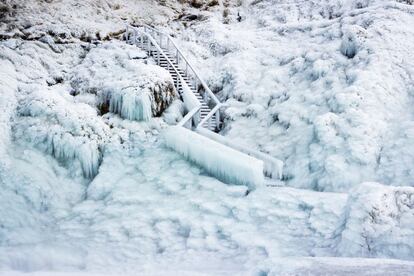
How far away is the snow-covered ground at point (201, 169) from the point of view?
7.81 metres

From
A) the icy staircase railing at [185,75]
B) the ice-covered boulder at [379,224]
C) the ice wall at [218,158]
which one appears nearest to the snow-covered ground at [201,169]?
the ice-covered boulder at [379,224]

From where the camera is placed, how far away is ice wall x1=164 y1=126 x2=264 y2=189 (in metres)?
10.2

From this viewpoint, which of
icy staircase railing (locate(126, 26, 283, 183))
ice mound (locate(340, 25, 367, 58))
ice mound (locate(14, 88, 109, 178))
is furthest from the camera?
ice mound (locate(340, 25, 367, 58))

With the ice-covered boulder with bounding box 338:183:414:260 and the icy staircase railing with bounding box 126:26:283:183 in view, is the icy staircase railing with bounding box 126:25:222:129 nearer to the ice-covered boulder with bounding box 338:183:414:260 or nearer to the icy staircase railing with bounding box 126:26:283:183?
the icy staircase railing with bounding box 126:26:283:183

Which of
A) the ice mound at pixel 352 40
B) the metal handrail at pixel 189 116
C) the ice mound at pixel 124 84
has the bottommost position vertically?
the metal handrail at pixel 189 116

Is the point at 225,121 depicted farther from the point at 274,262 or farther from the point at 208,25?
the point at 274,262

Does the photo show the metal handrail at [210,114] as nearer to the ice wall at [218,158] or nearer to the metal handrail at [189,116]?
the metal handrail at [189,116]

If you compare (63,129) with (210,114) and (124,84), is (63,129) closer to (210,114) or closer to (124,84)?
(124,84)

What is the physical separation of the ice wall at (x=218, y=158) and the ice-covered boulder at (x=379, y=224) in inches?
108

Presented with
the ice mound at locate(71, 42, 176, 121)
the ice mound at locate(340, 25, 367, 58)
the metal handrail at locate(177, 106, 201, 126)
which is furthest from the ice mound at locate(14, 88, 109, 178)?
the ice mound at locate(340, 25, 367, 58)

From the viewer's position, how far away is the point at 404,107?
12.0m

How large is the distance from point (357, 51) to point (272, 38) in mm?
4637

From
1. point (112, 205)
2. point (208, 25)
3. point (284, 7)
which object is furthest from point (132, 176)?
point (284, 7)

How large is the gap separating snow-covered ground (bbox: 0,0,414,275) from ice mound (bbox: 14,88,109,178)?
0.14 ft
